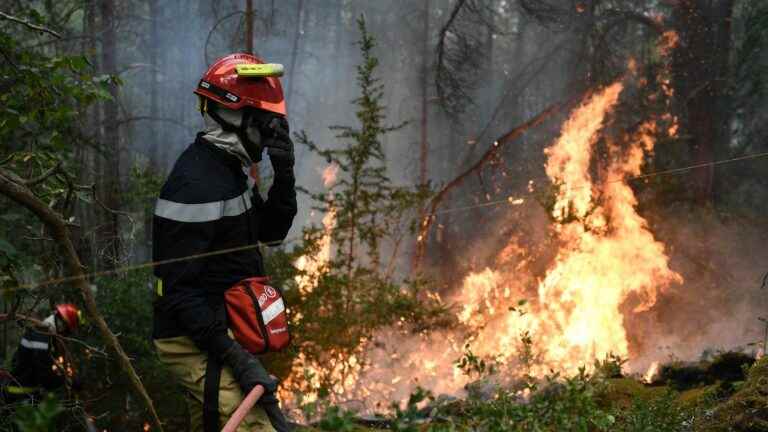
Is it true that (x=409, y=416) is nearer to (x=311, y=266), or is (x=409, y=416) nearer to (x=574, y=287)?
(x=311, y=266)

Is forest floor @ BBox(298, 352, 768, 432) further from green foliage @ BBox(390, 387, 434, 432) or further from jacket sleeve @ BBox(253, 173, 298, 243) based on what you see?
jacket sleeve @ BBox(253, 173, 298, 243)

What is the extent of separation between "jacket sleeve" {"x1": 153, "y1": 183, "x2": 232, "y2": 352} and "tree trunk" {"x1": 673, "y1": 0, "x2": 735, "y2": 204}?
13.0m

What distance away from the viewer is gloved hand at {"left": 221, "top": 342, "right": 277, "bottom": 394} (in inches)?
128

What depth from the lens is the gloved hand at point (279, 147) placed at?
12.3 feet

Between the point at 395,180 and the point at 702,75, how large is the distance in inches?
440

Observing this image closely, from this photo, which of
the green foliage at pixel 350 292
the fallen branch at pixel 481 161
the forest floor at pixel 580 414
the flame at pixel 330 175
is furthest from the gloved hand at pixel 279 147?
the flame at pixel 330 175

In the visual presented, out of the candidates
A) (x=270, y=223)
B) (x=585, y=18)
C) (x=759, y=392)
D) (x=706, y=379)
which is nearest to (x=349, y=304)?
(x=706, y=379)

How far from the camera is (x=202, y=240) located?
333 centimetres

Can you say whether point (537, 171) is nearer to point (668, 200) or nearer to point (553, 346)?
point (668, 200)

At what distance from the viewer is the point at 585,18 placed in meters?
15.7

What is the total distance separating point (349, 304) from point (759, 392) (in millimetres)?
5388

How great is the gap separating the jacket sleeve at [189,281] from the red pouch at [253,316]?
0.10 m

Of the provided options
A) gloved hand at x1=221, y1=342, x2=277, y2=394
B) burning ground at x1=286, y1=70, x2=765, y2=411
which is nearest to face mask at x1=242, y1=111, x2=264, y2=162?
gloved hand at x1=221, y1=342, x2=277, y2=394

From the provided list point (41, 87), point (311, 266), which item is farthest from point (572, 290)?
point (41, 87)
